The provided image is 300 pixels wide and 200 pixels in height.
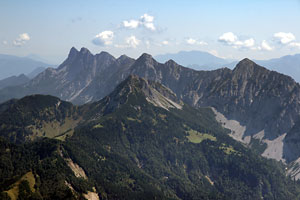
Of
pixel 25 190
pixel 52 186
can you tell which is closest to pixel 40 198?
pixel 25 190

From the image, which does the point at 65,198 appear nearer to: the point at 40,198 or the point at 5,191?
the point at 40,198

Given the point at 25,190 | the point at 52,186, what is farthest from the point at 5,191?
the point at 52,186

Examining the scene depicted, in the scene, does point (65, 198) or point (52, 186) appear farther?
point (52, 186)

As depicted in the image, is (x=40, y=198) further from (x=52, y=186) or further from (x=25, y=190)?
(x=52, y=186)

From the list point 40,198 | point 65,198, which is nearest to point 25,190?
point 40,198

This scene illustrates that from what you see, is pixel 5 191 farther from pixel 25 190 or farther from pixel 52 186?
pixel 52 186

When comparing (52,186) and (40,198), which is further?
(52,186)

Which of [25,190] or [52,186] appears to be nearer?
[25,190]
